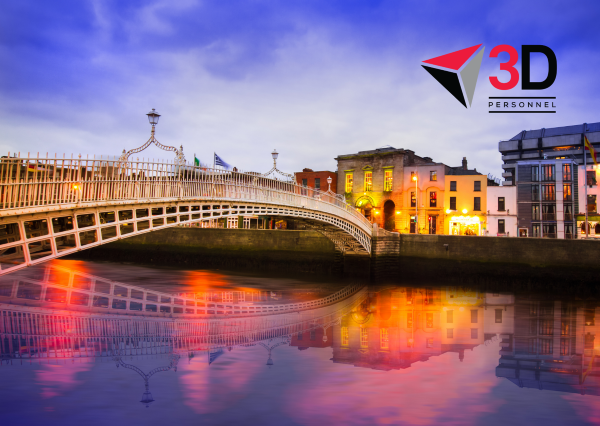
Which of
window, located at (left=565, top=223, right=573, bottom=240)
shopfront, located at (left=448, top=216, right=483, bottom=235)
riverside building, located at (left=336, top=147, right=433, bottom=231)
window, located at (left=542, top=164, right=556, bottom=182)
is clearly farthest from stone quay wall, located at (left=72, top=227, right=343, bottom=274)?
window, located at (left=565, top=223, right=573, bottom=240)

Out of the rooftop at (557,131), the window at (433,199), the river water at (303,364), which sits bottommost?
the river water at (303,364)

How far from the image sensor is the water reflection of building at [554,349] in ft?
29.8

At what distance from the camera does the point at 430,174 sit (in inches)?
1487

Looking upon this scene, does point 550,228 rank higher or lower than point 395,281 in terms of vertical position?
higher

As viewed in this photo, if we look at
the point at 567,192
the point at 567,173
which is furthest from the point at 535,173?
the point at 567,192

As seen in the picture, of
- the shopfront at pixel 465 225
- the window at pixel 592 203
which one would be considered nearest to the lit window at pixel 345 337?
the shopfront at pixel 465 225

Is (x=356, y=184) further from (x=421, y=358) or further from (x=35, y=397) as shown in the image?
(x=35, y=397)

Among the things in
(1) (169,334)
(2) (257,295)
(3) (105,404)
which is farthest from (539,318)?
(3) (105,404)

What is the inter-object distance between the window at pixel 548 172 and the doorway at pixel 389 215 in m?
11.3

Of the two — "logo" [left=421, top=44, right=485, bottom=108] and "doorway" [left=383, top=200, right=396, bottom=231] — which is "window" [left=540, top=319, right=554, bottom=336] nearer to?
"logo" [left=421, top=44, right=485, bottom=108]

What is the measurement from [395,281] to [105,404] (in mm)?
19669

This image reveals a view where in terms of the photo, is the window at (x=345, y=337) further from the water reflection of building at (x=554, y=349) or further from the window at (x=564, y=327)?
the window at (x=564, y=327)

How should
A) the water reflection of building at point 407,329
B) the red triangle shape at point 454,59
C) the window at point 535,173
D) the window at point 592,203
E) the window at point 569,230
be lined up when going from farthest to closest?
the window at point 535,173 → the window at point 592,203 → the window at point 569,230 → the red triangle shape at point 454,59 → the water reflection of building at point 407,329

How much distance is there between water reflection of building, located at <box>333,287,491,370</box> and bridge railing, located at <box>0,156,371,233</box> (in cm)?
600
